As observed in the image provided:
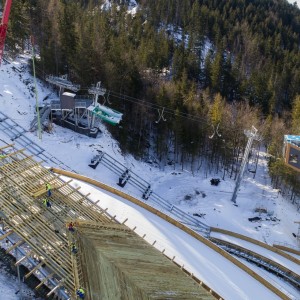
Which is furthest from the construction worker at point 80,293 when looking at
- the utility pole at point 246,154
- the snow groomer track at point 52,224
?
the utility pole at point 246,154

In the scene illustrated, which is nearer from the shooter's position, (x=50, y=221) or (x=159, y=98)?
Answer: (x=50, y=221)

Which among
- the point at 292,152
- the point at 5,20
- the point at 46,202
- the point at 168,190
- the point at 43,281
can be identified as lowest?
the point at 168,190

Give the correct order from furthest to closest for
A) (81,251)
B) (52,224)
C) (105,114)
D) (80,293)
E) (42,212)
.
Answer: (105,114)
(42,212)
(52,224)
(81,251)
(80,293)

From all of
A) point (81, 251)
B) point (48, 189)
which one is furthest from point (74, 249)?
point (48, 189)

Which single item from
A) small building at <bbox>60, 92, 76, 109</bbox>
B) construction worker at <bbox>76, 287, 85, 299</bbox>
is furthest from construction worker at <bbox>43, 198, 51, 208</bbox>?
small building at <bbox>60, 92, 76, 109</bbox>

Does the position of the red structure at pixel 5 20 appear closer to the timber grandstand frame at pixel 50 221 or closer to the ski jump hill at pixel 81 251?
the timber grandstand frame at pixel 50 221

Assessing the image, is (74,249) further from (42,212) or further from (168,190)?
(168,190)

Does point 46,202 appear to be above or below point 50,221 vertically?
above
